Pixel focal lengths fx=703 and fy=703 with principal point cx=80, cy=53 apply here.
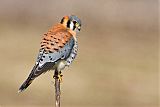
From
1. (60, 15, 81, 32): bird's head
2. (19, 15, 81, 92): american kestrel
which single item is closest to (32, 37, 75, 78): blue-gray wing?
(19, 15, 81, 92): american kestrel

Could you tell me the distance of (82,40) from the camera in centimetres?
2341

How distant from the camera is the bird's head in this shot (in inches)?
286

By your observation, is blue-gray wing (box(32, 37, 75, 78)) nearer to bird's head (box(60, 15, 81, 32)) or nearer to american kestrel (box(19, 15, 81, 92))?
american kestrel (box(19, 15, 81, 92))

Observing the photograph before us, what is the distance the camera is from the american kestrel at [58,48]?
700 cm

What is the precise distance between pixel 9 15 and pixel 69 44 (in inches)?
814

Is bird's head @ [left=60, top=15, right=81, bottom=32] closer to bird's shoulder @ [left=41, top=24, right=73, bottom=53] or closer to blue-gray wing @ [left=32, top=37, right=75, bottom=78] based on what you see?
bird's shoulder @ [left=41, top=24, right=73, bottom=53]

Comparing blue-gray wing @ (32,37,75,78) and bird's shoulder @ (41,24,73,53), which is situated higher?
bird's shoulder @ (41,24,73,53)

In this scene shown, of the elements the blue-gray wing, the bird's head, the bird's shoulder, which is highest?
the bird's head

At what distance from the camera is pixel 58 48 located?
23.5 ft

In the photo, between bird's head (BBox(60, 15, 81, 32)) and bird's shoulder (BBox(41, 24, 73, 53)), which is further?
bird's head (BBox(60, 15, 81, 32))

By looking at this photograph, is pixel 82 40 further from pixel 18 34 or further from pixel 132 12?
pixel 132 12

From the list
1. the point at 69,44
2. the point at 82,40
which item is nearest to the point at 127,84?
the point at 82,40

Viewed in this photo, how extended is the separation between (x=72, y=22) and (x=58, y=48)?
1.19 ft

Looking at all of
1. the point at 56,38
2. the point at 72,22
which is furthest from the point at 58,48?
the point at 72,22
